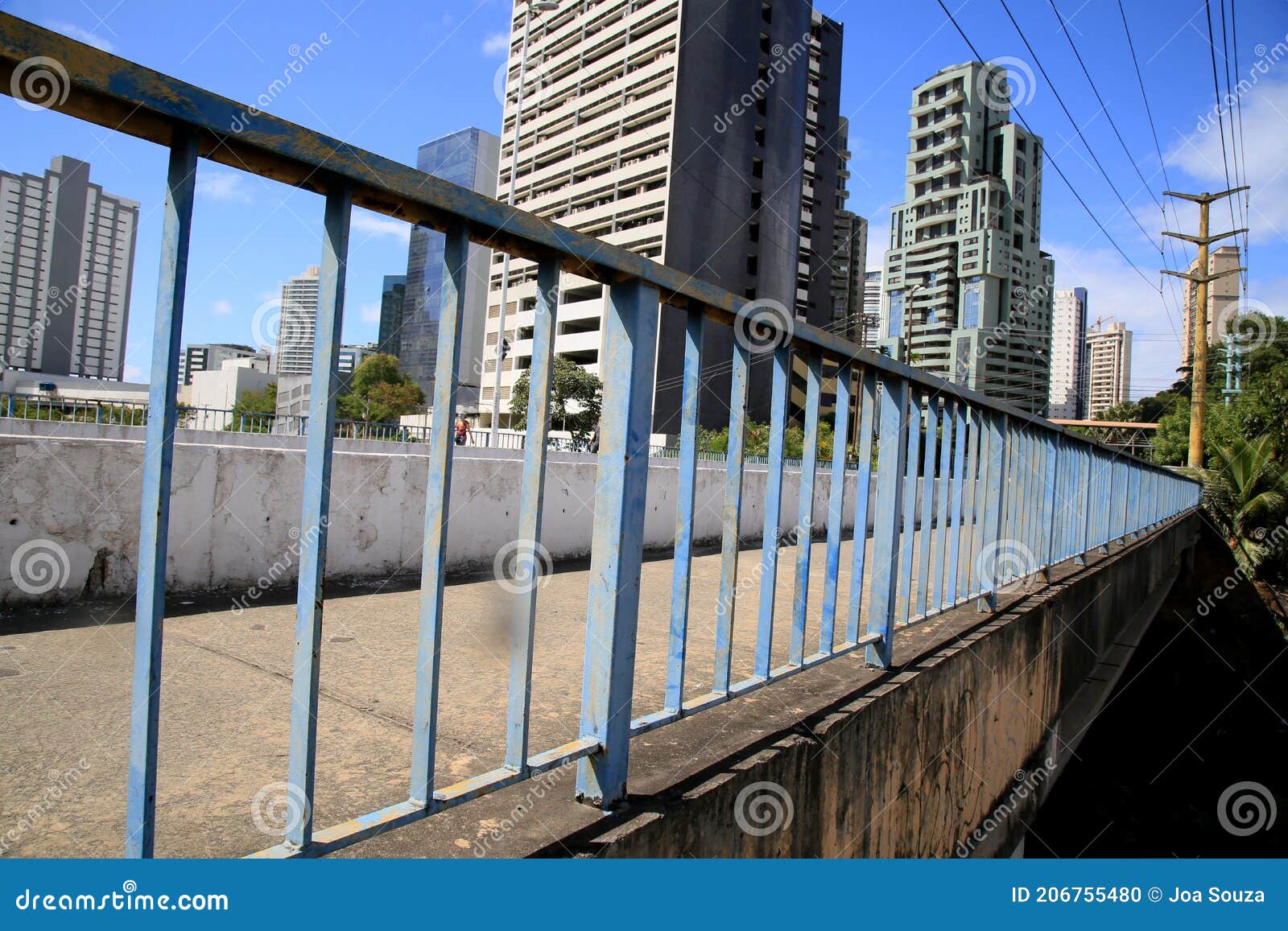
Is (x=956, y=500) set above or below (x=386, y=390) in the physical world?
below

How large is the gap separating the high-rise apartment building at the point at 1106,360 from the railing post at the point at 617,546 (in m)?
145

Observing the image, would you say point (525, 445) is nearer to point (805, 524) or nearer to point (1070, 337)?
point (805, 524)

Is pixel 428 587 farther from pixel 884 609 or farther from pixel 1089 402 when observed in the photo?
pixel 1089 402

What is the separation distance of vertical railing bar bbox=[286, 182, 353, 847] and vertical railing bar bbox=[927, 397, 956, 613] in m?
2.66

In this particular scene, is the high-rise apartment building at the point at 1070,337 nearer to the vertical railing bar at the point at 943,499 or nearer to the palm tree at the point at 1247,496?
the palm tree at the point at 1247,496

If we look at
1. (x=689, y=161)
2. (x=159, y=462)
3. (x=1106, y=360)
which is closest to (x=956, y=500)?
(x=159, y=462)

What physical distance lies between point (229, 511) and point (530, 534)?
12.2 feet

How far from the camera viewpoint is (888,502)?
2912 mm

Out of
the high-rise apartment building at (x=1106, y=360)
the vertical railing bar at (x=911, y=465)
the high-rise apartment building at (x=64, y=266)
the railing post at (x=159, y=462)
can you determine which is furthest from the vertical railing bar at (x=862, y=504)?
the high-rise apartment building at (x=1106, y=360)

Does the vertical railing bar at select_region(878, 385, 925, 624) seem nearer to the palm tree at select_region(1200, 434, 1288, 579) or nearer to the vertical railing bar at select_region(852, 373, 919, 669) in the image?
the vertical railing bar at select_region(852, 373, 919, 669)

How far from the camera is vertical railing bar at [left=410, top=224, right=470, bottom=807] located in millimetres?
1272

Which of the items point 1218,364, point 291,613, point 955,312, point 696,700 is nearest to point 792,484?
point 291,613

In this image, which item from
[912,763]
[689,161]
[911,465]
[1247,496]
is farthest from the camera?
[689,161]

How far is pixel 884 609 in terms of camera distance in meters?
2.87
